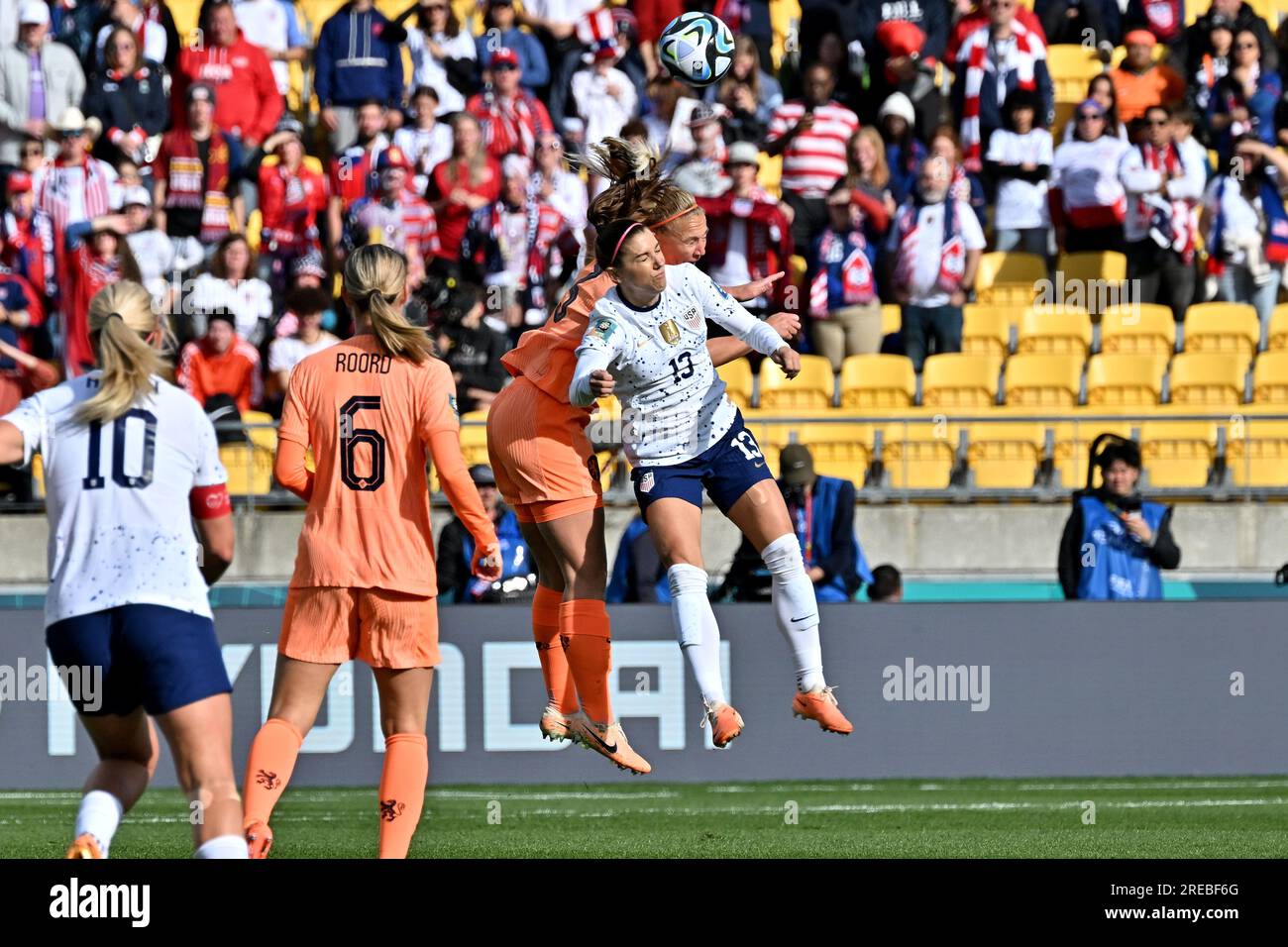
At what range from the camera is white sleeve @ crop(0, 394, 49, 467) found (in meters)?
5.85

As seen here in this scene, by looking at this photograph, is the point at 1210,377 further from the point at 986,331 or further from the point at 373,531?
the point at 373,531

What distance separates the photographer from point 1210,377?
14.9 m

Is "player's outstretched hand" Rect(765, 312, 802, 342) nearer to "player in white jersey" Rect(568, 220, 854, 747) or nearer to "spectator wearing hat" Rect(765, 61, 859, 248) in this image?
"player in white jersey" Rect(568, 220, 854, 747)

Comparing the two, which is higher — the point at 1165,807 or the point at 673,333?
the point at 673,333

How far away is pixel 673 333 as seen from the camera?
295 inches

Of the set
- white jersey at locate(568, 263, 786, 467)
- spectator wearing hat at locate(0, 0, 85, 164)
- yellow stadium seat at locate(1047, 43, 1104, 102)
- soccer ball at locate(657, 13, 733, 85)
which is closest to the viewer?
white jersey at locate(568, 263, 786, 467)

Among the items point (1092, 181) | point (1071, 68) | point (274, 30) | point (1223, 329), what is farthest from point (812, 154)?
point (274, 30)

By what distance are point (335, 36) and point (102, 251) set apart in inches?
119

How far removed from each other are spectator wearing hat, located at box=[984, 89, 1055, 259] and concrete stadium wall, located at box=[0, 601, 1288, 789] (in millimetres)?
4990

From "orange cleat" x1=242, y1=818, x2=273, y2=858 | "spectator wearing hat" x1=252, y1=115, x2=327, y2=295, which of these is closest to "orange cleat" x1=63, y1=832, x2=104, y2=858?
"orange cleat" x1=242, y1=818, x2=273, y2=858

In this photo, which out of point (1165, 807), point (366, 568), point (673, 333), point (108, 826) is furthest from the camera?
point (1165, 807)

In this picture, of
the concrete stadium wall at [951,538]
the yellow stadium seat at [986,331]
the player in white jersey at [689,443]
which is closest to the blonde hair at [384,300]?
the player in white jersey at [689,443]
